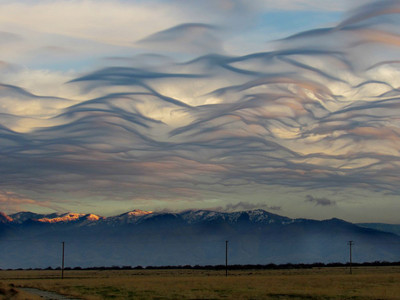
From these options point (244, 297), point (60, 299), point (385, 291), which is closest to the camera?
point (60, 299)

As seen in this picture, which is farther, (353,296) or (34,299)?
(353,296)

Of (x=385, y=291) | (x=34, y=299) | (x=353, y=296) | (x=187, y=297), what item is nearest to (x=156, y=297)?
(x=187, y=297)

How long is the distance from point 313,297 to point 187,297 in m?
13.3

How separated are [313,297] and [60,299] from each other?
85.5 ft

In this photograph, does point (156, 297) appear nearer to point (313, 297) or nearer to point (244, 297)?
point (244, 297)

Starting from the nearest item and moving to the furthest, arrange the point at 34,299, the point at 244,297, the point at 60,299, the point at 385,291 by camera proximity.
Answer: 1. the point at 34,299
2. the point at 60,299
3. the point at 244,297
4. the point at 385,291

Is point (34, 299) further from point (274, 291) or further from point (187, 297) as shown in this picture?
point (274, 291)

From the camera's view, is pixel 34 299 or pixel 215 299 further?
pixel 215 299

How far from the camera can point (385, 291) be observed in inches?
2746

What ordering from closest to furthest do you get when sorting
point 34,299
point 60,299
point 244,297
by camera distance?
point 34,299 → point 60,299 → point 244,297

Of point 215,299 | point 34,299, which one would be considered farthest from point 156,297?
point 34,299

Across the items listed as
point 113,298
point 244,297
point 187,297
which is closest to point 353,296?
point 244,297

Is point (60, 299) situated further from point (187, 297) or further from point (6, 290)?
point (187, 297)

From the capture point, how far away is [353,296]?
210ft
